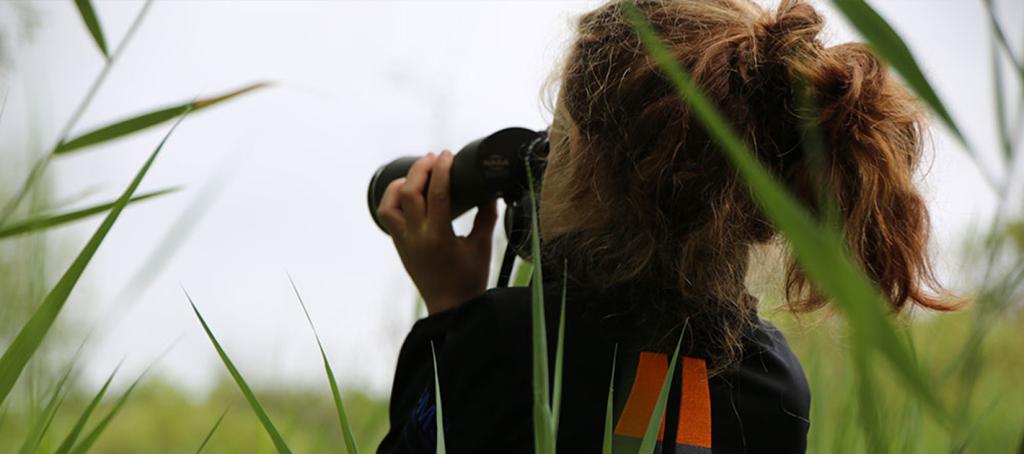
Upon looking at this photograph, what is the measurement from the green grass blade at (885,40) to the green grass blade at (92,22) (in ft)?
1.02

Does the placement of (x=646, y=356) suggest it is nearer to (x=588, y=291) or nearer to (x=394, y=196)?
(x=588, y=291)

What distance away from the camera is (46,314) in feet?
1.42

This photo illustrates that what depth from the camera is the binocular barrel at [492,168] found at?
0.92 meters

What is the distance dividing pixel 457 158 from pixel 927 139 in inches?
15.5

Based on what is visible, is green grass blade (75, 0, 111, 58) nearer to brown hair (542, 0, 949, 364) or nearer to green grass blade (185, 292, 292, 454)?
green grass blade (185, 292, 292, 454)

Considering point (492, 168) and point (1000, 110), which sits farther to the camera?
point (492, 168)

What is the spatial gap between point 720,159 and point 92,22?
430 millimetres

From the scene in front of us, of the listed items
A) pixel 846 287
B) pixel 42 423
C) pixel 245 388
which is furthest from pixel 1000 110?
pixel 42 423

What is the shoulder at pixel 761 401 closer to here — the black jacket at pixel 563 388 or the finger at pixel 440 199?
the black jacket at pixel 563 388

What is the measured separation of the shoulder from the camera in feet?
2.55

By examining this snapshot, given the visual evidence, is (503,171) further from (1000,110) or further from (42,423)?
(1000,110)

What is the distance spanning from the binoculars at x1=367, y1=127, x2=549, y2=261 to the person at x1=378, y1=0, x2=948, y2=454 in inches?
3.4

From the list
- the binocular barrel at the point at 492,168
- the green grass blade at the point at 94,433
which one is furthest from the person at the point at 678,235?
the green grass blade at the point at 94,433

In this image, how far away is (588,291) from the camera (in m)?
0.79
